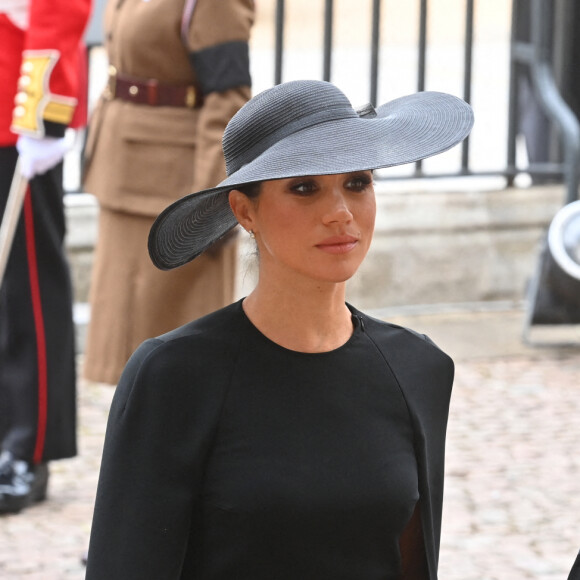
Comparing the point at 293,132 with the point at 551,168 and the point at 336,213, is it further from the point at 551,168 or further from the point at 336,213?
the point at 551,168

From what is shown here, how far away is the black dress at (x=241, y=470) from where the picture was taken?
6.69 ft

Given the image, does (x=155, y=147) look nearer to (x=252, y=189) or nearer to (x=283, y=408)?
(x=252, y=189)

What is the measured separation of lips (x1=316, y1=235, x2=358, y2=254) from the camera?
207 centimetres

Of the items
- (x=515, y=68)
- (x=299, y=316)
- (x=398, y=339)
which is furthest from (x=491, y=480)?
(x=515, y=68)

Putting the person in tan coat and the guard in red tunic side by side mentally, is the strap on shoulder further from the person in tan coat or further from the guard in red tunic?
the guard in red tunic

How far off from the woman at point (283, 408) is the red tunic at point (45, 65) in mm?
2122

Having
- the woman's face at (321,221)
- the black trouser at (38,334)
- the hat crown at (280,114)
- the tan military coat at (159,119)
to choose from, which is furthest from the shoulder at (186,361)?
the black trouser at (38,334)

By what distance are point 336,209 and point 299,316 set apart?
0.18 meters

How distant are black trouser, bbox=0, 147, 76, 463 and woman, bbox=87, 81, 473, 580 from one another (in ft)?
7.40

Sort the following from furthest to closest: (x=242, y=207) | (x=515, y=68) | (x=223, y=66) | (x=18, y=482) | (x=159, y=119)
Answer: (x=515, y=68)
(x=18, y=482)
(x=159, y=119)
(x=223, y=66)
(x=242, y=207)

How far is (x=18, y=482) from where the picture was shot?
435 centimetres

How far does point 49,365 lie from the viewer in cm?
440

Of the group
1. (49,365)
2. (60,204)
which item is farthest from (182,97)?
(49,365)

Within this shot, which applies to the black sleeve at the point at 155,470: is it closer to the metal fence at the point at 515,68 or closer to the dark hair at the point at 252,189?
the dark hair at the point at 252,189
